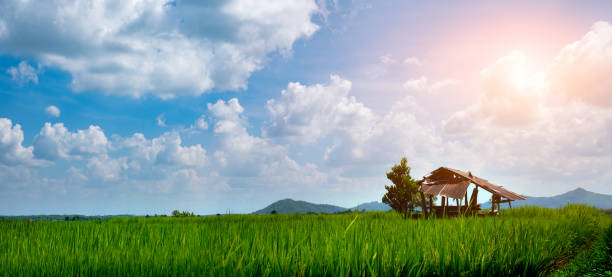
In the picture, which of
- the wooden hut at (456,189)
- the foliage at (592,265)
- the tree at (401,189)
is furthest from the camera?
the tree at (401,189)

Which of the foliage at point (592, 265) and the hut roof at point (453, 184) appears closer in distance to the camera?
the foliage at point (592, 265)

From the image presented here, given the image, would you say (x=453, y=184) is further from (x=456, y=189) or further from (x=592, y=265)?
(x=592, y=265)

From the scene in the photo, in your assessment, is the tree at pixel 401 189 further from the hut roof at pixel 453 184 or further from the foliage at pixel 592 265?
the foliage at pixel 592 265

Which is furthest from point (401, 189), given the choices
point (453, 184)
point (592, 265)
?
point (592, 265)

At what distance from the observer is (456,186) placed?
18766 millimetres

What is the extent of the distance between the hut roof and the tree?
37.6 feet

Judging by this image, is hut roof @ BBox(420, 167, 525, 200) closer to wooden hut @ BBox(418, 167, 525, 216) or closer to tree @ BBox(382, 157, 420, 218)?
wooden hut @ BBox(418, 167, 525, 216)

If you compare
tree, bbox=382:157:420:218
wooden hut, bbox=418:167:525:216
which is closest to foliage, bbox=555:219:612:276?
wooden hut, bbox=418:167:525:216

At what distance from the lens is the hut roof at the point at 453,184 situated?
1841 cm

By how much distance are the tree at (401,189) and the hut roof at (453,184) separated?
1145cm

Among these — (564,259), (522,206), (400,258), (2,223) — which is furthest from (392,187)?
(400,258)

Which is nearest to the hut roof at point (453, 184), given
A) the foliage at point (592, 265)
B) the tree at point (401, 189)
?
the foliage at point (592, 265)

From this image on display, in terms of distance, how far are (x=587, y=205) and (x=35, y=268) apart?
92.8ft

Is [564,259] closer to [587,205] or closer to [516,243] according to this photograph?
[516,243]
